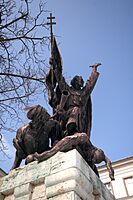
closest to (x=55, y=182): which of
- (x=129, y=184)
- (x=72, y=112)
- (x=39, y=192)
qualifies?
(x=39, y=192)

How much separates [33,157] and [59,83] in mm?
1696

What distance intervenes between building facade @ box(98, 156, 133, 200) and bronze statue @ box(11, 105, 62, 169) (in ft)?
59.6

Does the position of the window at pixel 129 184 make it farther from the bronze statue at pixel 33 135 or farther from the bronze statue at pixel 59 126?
the bronze statue at pixel 33 135

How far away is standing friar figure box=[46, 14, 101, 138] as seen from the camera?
421 centimetres

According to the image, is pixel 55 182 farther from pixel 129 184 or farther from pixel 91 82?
pixel 129 184

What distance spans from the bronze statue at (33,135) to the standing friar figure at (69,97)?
1.23ft

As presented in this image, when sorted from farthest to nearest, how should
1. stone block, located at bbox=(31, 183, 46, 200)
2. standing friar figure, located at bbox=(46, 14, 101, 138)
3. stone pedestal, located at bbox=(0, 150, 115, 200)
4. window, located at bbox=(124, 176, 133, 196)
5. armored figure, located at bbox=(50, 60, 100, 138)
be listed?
window, located at bbox=(124, 176, 133, 196), standing friar figure, located at bbox=(46, 14, 101, 138), armored figure, located at bbox=(50, 60, 100, 138), stone block, located at bbox=(31, 183, 46, 200), stone pedestal, located at bbox=(0, 150, 115, 200)

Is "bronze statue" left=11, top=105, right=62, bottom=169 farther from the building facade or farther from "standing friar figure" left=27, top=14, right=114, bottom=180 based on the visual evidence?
the building facade

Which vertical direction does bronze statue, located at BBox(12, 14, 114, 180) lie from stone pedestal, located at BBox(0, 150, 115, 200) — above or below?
above

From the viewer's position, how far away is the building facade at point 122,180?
20.1 meters

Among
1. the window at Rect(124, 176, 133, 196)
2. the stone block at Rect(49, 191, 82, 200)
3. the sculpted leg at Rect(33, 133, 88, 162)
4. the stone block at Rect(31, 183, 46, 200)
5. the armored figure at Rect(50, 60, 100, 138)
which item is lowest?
the stone block at Rect(49, 191, 82, 200)

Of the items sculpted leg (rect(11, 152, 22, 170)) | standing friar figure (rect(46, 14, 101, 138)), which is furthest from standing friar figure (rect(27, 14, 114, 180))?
sculpted leg (rect(11, 152, 22, 170))

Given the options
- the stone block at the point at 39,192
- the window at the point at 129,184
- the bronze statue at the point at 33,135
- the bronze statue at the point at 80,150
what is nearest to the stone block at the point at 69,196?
the stone block at the point at 39,192

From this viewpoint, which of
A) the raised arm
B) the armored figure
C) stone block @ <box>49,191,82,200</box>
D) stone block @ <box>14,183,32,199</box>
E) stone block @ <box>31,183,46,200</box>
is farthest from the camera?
the raised arm
